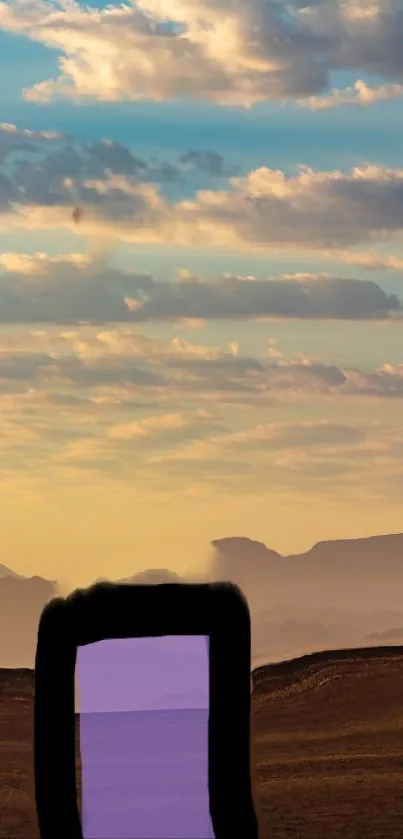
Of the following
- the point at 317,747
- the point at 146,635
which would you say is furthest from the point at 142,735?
the point at 317,747

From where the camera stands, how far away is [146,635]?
809cm

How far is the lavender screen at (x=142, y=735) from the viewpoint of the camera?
8.09 meters

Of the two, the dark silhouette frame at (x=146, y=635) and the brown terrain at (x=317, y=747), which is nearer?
the dark silhouette frame at (x=146, y=635)

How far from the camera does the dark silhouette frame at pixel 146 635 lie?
26.2 ft

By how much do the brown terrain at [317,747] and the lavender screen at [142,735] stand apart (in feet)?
1.48

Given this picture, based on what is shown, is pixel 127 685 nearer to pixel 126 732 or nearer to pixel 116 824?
pixel 126 732

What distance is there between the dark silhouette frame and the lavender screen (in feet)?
0.27

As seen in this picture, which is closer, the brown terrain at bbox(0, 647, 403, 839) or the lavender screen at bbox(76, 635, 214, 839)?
the lavender screen at bbox(76, 635, 214, 839)

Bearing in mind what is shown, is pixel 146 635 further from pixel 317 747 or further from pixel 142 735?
pixel 317 747

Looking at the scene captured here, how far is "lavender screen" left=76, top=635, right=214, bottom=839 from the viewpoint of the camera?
26.6 feet

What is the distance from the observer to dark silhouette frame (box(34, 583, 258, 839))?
798 centimetres

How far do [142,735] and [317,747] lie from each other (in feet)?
29.7

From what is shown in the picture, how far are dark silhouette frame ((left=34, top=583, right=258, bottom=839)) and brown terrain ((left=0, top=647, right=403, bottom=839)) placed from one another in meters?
0.25

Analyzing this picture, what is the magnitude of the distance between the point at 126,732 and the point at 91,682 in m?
0.45
